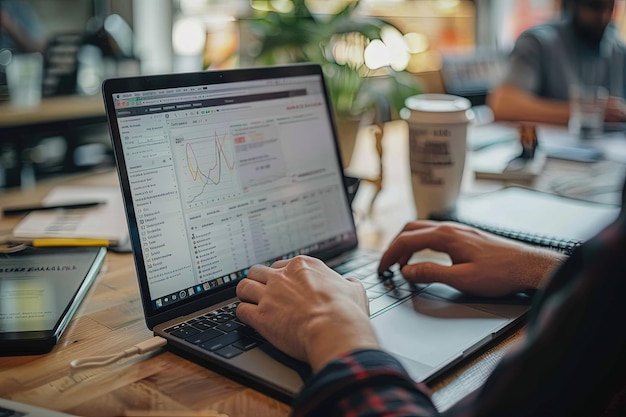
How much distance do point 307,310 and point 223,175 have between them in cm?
29

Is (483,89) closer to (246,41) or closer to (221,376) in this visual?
(246,41)

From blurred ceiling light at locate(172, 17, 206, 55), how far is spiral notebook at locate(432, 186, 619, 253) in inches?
97.2

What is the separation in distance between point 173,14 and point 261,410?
3.13 m

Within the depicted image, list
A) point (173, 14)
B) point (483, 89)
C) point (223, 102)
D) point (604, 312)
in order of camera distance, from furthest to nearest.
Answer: point (173, 14)
point (483, 89)
point (223, 102)
point (604, 312)

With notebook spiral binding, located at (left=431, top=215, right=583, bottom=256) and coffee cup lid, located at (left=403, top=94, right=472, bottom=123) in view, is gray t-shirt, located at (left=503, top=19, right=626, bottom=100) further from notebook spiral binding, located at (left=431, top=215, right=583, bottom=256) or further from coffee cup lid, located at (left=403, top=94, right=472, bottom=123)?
notebook spiral binding, located at (left=431, top=215, right=583, bottom=256)

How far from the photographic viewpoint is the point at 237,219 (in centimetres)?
92

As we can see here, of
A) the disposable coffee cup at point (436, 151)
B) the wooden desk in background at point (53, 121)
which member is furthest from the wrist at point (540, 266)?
the wooden desk in background at point (53, 121)

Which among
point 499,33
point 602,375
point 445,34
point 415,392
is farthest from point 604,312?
point 499,33

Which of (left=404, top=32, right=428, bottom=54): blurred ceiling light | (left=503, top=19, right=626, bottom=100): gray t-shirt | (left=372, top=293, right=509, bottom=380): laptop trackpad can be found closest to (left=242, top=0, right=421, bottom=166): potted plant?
(left=372, top=293, right=509, bottom=380): laptop trackpad

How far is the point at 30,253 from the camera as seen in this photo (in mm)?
1019

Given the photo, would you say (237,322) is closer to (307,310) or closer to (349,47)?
(307,310)

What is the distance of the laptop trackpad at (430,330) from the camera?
72cm

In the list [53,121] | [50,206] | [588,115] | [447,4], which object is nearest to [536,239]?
[50,206]

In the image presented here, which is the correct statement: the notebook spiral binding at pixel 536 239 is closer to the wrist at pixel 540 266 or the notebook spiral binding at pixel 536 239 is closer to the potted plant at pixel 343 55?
the wrist at pixel 540 266
